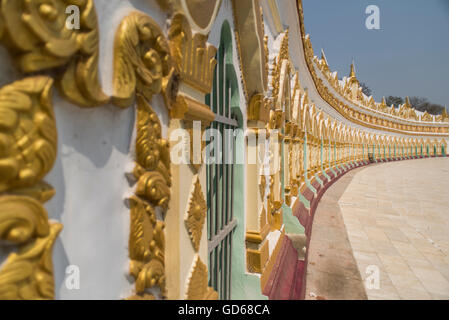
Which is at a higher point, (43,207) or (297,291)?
(43,207)

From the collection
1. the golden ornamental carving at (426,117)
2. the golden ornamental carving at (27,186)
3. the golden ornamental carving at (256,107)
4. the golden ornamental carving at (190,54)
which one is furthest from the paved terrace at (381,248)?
the golden ornamental carving at (426,117)

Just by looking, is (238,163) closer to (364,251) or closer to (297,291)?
(297,291)

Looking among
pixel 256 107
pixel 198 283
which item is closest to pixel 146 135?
pixel 198 283

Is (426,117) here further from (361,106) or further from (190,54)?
(190,54)

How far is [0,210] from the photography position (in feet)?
1.55

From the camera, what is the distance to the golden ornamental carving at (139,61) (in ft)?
2.49

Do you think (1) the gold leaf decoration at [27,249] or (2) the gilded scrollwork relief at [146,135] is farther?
(2) the gilded scrollwork relief at [146,135]

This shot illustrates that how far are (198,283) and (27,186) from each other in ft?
3.25

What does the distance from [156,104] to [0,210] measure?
0.62 metres

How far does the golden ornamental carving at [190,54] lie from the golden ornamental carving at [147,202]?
268 mm

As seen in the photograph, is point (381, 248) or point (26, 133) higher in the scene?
point (26, 133)

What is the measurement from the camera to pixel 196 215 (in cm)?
129

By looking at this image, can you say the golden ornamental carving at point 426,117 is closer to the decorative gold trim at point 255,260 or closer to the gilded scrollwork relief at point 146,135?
the decorative gold trim at point 255,260
